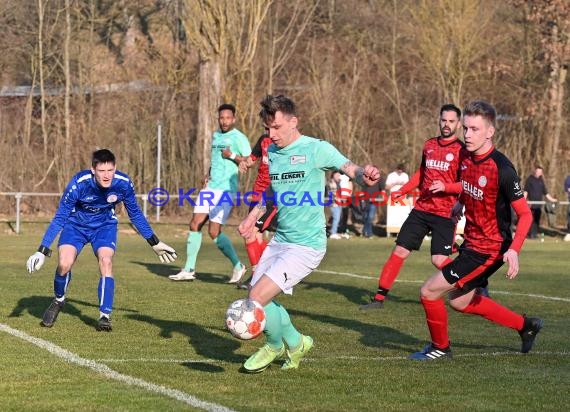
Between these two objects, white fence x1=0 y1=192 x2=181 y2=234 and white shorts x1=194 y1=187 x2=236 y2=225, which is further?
white fence x1=0 y1=192 x2=181 y2=234

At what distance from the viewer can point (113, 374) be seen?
7.46 metres

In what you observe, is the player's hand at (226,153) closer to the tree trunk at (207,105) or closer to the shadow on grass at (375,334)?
the shadow on grass at (375,334)

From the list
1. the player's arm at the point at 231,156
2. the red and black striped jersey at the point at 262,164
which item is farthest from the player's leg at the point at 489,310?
the player's arm at the point at 231,156

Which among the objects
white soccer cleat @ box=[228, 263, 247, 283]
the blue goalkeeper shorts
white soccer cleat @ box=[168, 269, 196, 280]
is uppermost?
the blue goalkeeper shorts

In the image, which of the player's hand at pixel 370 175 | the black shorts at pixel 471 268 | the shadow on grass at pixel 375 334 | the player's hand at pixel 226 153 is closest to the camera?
the player's hand at pixel 370 175

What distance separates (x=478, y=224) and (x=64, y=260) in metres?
3.82

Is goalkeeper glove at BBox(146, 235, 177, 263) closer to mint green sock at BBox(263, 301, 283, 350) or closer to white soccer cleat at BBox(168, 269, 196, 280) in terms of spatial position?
mint green sock at BBox(263, 301, 283, 350)

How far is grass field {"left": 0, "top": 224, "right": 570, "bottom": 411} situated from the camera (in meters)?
6.69

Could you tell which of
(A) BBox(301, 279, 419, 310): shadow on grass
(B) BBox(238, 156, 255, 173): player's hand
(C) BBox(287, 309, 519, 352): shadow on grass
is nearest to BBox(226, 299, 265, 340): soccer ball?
(C) BBox(287, 309, 519, 352): shadow on grass

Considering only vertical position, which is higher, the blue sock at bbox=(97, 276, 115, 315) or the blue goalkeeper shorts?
the blue goalkeeper shorts

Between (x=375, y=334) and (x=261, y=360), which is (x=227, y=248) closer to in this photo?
(x=375, y=334)

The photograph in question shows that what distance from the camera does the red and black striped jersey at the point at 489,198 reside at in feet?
26.8

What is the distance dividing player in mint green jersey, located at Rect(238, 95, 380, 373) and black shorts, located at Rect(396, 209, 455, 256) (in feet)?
11.4

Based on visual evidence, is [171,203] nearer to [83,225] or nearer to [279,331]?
[83,225]
